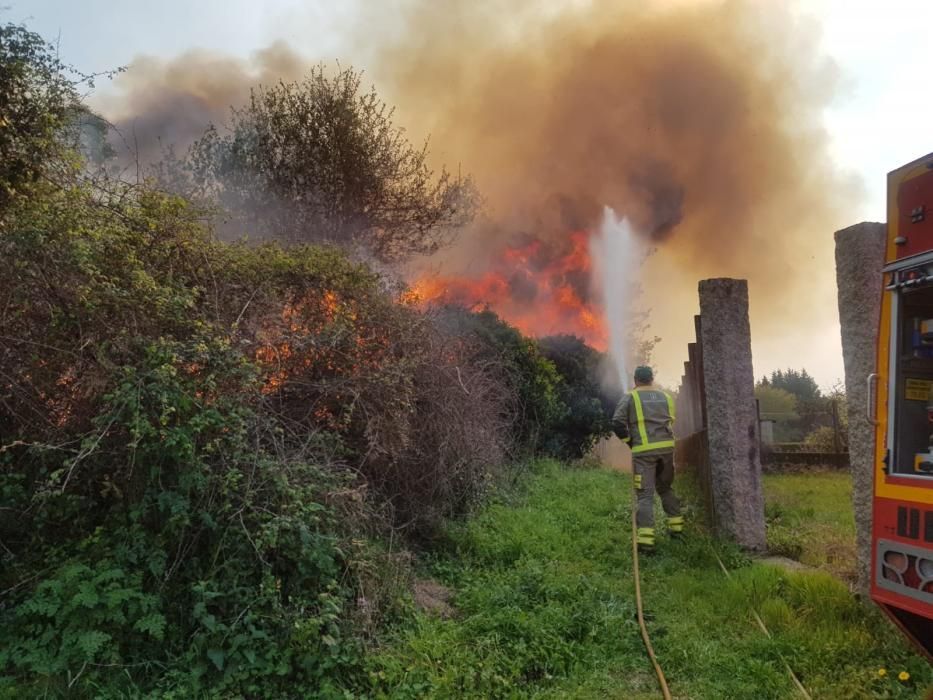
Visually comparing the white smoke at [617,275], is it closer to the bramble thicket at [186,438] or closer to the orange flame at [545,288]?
the orange flame at [545,288]

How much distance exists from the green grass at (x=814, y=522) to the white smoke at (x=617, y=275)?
29.2 ft

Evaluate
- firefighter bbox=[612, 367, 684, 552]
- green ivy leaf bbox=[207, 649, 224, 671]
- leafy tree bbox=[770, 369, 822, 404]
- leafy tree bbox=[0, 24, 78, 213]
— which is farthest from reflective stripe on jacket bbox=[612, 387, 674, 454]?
leafy tree bbox=[770, 369, 822, 404]

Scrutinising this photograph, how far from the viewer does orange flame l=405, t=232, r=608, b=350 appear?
18.1 metres

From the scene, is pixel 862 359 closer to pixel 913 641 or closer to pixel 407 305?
pixel 913 641

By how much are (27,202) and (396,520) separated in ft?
12.4

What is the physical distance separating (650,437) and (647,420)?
183 mm

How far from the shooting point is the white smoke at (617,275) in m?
19.9

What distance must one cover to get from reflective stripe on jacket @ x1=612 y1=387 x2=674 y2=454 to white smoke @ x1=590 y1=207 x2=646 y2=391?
12509 millimetres

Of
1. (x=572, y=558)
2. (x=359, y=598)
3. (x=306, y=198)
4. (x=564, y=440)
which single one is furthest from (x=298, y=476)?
(x=306, y=198)

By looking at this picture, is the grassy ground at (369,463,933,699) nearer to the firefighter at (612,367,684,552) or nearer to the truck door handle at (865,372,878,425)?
the firefighter at (612,367,684,552)

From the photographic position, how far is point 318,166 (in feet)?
53.9

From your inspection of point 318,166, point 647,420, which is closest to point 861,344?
point 647,420

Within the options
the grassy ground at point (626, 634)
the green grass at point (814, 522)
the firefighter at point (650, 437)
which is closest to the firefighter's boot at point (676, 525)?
the firefighter at point (650, 437)

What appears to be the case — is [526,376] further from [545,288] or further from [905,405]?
[905,405]
